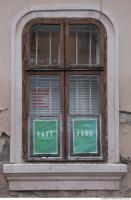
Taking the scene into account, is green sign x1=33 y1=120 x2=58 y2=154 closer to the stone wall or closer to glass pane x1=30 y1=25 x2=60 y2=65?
the stone wall

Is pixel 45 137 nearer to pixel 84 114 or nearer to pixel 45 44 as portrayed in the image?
pixel 84 114

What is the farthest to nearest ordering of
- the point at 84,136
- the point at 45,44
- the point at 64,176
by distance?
the point at 45,44, the point at 84,136, the point at 64,176

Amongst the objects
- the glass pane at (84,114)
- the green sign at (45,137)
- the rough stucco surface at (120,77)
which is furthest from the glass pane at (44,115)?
the rough stucco surface at (120,77)

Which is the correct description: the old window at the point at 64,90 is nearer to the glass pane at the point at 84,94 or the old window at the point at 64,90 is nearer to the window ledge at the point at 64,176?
the glass pane at the point at 84,94

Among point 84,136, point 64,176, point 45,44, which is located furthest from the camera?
point 45,44

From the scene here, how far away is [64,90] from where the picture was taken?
516cm

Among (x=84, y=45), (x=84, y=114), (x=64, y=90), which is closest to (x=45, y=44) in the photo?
(x=84, y=45)

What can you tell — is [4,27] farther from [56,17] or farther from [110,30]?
[110,30]

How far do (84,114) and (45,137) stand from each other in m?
0.44

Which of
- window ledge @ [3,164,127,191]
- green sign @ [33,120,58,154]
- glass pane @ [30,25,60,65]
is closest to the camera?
window ledge @ [3,164,127,191]

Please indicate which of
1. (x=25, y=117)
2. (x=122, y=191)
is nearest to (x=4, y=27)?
(x=25, y=117)

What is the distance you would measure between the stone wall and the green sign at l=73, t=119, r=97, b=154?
0.27 meters

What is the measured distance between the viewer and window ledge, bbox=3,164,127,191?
4977mm

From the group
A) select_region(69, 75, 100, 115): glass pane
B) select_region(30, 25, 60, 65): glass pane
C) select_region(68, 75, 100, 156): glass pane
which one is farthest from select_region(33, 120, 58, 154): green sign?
select_region(30, 25, 60, 65): glass pane
